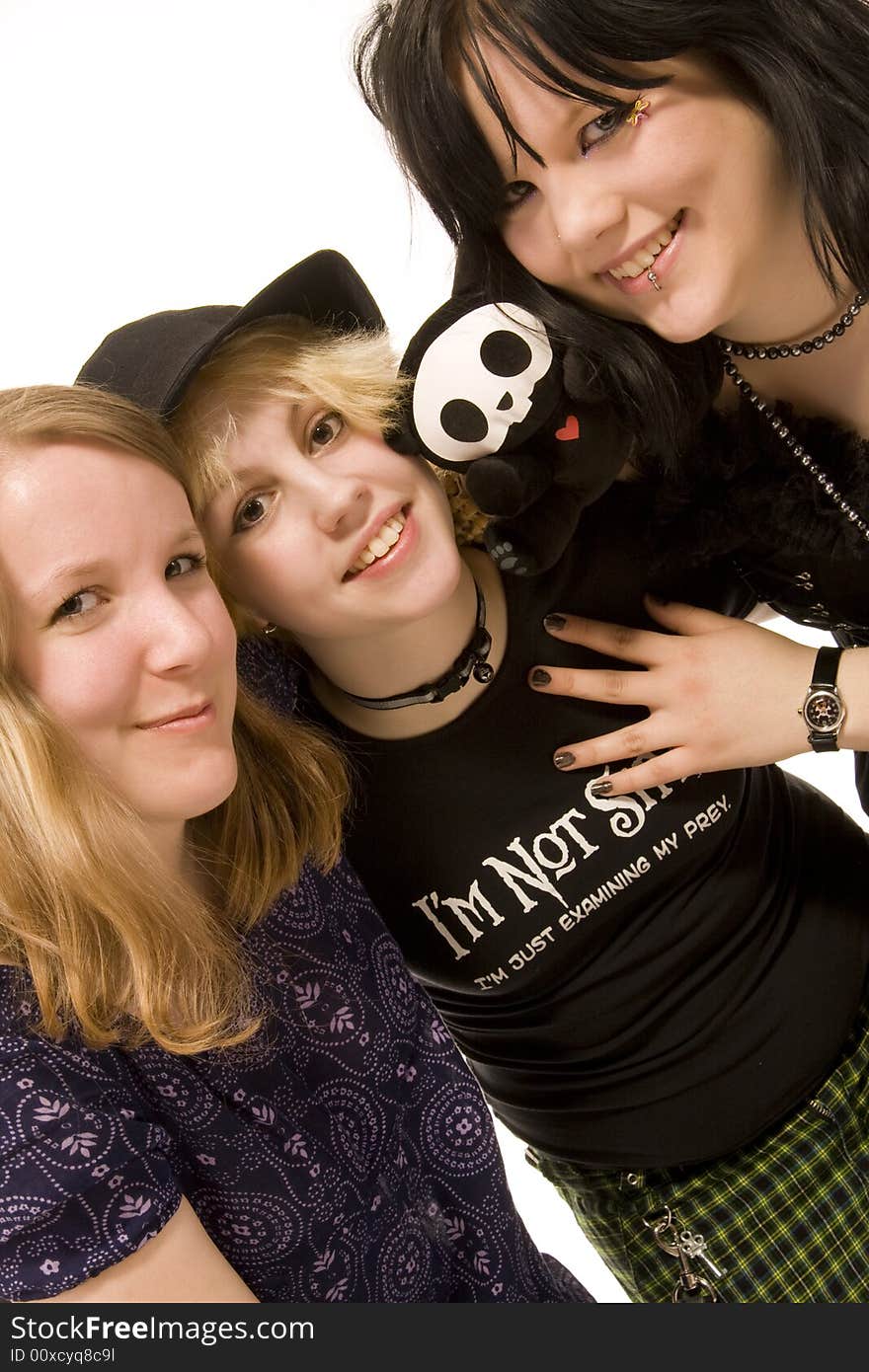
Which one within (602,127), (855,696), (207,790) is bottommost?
(207,790)

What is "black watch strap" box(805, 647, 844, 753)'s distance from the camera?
1.38 metres

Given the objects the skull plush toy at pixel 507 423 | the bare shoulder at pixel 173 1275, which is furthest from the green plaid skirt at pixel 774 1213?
the skull plush toy at pixel 507 423

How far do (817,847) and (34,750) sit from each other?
0.92m

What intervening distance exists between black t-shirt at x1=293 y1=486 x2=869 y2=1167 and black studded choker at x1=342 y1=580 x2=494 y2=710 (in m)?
0.03

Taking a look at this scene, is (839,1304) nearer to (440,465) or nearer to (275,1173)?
(275,1173)

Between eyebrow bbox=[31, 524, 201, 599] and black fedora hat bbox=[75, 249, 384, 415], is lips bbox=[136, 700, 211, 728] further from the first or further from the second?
black fedora hat bbox=[75, 249, 384, 415]

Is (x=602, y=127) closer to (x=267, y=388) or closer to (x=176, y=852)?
(x=267, y=388)

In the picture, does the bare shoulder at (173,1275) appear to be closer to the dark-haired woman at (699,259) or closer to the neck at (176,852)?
the neck at (176,852)

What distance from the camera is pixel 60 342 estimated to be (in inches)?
91.7

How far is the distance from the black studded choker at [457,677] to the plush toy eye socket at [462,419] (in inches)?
8.6

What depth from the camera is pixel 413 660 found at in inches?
52.1

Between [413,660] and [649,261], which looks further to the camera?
[413,660]

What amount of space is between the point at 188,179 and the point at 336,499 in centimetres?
150

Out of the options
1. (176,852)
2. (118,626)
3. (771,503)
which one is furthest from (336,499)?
(771,503)
